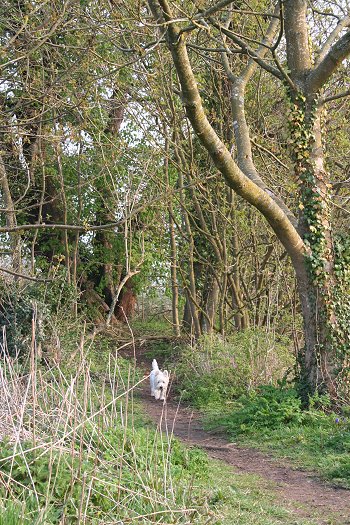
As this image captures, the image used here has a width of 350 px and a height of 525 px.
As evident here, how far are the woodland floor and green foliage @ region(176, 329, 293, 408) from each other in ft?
4.36

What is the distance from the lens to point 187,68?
29.5ft

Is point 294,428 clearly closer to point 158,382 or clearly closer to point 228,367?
point 228,367

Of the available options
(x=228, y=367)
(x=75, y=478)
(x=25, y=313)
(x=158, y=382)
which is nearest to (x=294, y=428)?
(x=228, y=367)

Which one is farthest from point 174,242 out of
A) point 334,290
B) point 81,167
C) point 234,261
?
point 334,290

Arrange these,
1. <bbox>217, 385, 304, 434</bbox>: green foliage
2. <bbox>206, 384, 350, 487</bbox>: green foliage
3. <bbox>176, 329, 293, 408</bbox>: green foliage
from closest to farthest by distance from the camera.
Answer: <bbox>206, 384, 350, 487</bbox>: green foliage
<bbox>217, 385, 304, 434</bbox>: green foliage
<bbox>176, 329, 293, 408</bbox>: green foliage

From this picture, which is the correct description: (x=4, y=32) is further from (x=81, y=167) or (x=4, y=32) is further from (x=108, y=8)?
(x=81, y=167)

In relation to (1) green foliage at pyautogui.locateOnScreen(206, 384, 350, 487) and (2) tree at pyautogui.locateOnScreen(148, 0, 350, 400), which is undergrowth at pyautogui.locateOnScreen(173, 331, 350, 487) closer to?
(1) green foliage at pyautogui.locateOnScreen(206, 384, 350, 487)

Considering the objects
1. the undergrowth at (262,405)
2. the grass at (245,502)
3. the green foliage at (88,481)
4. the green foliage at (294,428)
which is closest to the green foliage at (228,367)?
the undergrowth at (262,405)

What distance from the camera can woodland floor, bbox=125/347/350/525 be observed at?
262 inches

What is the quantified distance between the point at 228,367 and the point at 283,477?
5023mm

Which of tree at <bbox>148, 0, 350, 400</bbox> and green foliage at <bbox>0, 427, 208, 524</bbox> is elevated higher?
tree at <bbox>148, 0, 350, 400</bbox>

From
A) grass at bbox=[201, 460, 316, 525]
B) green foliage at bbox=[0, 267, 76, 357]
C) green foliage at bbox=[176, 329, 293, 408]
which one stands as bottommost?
grass at bbox=[201, 460, 316, 525]

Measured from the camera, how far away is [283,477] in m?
7.93

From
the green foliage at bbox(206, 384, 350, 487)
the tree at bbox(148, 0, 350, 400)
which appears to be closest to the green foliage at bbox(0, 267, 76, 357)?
the green foliage at bbox(206, 384, 350, 487)
